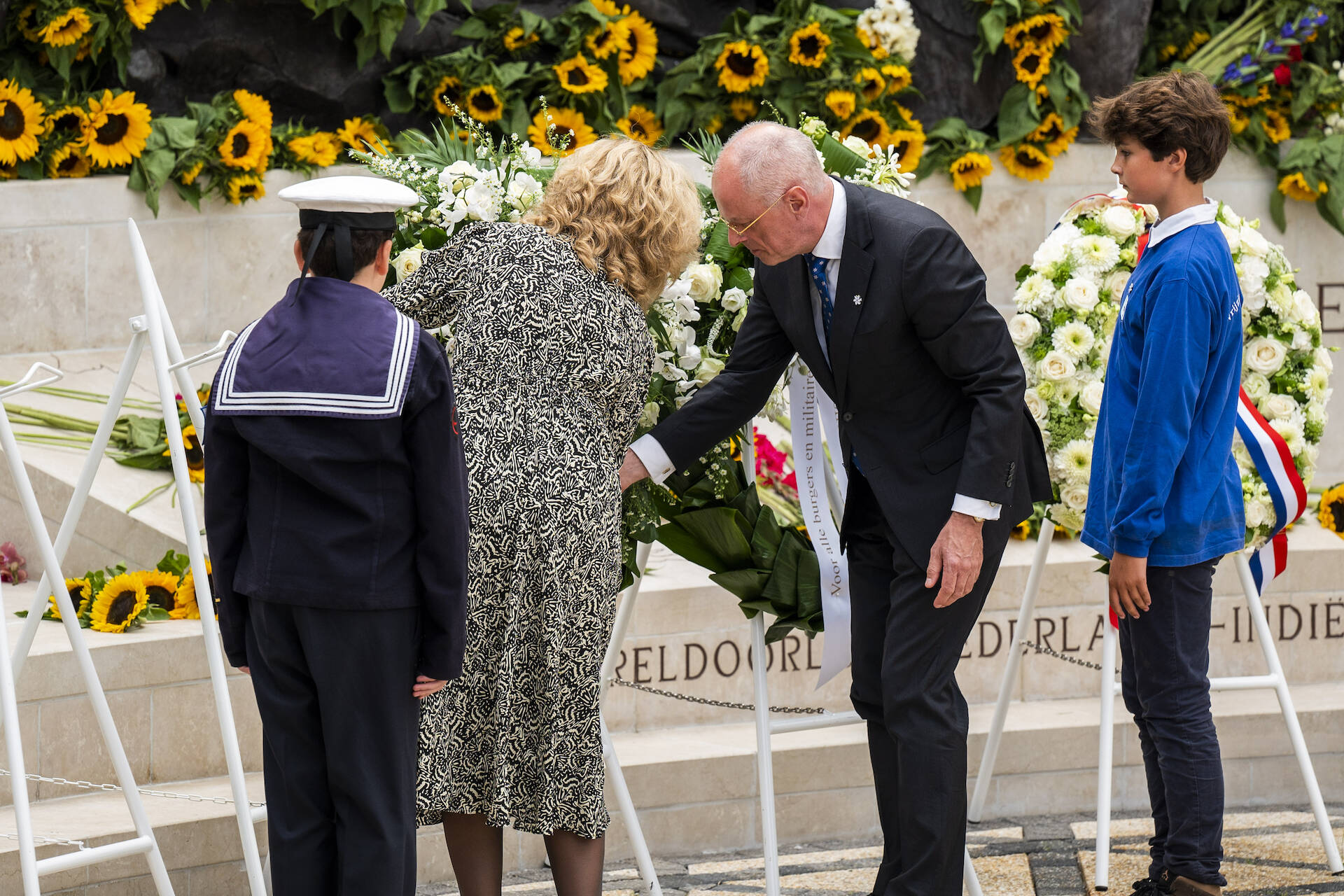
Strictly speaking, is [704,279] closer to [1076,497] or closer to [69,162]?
[1076,497]

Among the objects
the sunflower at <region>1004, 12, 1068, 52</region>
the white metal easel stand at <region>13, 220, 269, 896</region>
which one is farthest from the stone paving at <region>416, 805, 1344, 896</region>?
the sunflower at <region>1004, 12, 1068, 52</region>

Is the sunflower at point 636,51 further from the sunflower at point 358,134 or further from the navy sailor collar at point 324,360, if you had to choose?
the navy sailor collar at point 324,360

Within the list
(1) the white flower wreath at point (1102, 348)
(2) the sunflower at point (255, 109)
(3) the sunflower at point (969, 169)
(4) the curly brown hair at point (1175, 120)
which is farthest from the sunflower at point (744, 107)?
(4) the curly brown hair at point (1175, 120)

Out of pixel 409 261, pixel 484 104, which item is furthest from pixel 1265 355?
pixel 484 104

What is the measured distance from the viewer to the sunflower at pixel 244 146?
16.4ft

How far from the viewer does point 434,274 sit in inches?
107

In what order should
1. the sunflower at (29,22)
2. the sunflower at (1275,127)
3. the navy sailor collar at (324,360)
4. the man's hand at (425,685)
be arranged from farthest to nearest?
1. the sunflower at (1275,127)
2. the sunflower at (29,22)
3. the man's hand at (425,685)
4. the navy sailor collar at (324,360)

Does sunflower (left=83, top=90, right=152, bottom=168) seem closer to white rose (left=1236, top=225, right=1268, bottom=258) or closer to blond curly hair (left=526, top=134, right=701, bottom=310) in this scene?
blond curly hair (left=526, top=134, right=701, bottom=310)

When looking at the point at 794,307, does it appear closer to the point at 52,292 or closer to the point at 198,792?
the point at 198,792

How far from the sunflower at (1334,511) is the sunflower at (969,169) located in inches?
69.3

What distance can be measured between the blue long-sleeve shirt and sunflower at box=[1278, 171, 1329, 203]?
315cm

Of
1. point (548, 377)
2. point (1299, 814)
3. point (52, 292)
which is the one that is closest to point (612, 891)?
point (548, 377)

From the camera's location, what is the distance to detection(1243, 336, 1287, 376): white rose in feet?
11.6

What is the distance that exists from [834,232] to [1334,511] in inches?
115
